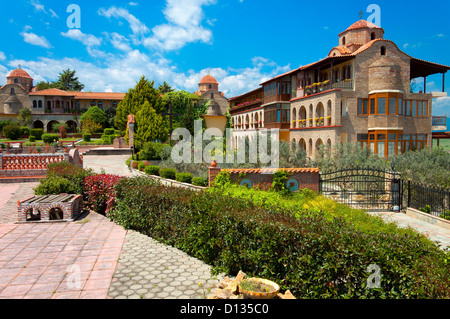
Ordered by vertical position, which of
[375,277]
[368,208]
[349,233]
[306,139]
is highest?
[306,139]

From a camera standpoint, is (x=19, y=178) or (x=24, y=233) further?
(x=19, y=178)

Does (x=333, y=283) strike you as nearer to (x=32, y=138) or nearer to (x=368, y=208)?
(x=368, y=208)

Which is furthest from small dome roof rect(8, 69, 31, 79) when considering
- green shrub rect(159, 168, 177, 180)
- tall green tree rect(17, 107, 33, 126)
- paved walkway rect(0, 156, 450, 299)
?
paved walkway rect(0, 156, 450, 299)

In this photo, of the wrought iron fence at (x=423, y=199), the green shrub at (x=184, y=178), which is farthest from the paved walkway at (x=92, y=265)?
the wrought iron fence at (x=423, y=199)

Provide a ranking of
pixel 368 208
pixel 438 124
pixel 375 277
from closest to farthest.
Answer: pixel 375 277 < pixel 368 208 < pixel 438 124

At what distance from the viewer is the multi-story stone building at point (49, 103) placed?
59.1 meters

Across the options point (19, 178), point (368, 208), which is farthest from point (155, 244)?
point (19, 178)

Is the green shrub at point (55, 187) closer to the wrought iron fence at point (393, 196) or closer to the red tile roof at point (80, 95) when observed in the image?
the wrought iron fence at point (393, 196)

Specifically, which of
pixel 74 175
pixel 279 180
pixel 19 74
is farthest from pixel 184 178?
pixel 19 74

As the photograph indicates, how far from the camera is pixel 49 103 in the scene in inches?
2420

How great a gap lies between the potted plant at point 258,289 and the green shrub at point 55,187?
29.0 feet

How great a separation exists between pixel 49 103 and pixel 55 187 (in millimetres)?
58489
